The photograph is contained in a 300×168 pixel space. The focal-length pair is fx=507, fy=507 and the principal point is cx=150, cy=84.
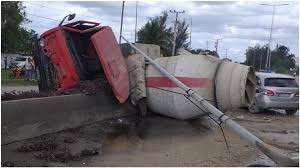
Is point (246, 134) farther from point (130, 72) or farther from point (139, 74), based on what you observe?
point (130, 72)

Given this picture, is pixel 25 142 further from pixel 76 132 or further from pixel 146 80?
pixel 146 80

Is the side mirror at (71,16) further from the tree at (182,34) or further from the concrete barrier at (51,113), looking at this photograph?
the tree at (182,34)

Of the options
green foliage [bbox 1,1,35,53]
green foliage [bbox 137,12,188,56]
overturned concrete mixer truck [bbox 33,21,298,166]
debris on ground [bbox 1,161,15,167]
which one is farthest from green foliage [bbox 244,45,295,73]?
debris on ground [bbox 1,161,15,167]

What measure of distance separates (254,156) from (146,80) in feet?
12.9

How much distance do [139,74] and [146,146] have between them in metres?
2.89

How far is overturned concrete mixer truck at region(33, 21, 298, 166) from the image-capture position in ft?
35.8

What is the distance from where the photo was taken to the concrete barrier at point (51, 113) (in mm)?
8062

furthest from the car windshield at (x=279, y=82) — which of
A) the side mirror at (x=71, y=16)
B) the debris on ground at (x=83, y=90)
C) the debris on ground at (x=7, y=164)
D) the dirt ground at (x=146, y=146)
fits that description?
the debris on ground at (x=7, y=164)

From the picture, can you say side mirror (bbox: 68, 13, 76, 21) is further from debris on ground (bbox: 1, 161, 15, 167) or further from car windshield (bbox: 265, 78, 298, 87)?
car windshield (bbox: 265, 78, 298, 87)

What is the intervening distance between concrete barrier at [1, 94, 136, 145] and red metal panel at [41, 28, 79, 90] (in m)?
0.71

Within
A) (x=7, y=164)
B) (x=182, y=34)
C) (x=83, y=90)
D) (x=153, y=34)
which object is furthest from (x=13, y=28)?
(x=182, y=34)

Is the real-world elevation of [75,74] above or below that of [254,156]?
above

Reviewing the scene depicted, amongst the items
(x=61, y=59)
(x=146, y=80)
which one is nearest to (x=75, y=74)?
(x=61, y=59)

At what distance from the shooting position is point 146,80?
11.8 metres
